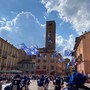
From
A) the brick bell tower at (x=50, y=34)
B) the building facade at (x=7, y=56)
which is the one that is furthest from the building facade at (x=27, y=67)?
the brick bell tower at (x=50, y=34)

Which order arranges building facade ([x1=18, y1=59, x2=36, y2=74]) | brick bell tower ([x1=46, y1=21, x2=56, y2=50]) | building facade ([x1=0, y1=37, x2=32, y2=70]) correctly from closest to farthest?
building facade ([x1=0, y1=37, x2=32, y2=70]), building facade ([x1=18, y1=59, x2=36, y2=74]), brick bell tower ([x1=46, y1=21, x2=56, y2=50])

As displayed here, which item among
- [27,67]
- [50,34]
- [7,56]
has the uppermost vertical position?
[50,34]

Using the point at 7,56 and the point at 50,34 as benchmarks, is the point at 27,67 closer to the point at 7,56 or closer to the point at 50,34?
the point at 7,56

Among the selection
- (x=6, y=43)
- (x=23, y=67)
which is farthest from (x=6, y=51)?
(x=23, y=67)

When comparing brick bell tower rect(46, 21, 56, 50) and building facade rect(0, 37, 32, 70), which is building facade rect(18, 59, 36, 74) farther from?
brick bell tower rect(46, 21, 56, 50)

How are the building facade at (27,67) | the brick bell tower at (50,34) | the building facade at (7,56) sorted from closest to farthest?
the building facade at (7,56) < the building facade at (27,67) < the brick bell tower at (50,34)

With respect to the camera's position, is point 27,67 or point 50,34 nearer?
point 27,67

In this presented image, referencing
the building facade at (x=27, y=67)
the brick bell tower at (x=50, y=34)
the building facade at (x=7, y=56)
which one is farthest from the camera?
the brick bell tower at (x=50, y=34)

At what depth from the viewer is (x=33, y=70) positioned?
7612 cm

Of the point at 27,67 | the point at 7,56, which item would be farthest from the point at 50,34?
the point at 7,56

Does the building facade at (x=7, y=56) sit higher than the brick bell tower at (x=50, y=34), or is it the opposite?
the brick bell tower at (x=50, y=34)

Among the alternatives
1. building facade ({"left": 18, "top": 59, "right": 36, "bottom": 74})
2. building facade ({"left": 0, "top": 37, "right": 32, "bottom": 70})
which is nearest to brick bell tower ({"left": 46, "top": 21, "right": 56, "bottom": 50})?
building facade ({"left": 18, "top": 59, "right": 36, "bottom": 74})

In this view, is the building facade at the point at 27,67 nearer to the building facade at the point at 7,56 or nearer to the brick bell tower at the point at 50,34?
the building facade at the point at 7,56

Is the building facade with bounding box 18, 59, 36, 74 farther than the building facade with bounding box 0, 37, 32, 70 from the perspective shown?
Yes
